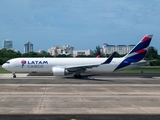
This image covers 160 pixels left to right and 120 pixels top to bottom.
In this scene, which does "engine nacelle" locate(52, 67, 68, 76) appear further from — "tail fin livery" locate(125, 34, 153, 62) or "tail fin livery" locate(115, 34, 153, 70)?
"tail fin livery" locate(125, 34, 153, 62)

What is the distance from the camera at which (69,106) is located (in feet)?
Answer: 53.1

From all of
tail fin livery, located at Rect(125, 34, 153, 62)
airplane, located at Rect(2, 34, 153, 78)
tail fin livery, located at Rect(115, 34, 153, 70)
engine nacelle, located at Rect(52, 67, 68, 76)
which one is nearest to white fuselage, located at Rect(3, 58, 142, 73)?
airplane, located at Rect(2, 34, 153, 78)

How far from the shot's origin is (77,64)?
140 feet

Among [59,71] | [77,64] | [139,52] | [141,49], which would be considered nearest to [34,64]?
[59,71]

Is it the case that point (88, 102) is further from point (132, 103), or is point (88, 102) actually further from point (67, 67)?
point (67, 67)

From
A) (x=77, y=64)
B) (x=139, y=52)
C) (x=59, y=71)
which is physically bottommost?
(x=59, y=71)

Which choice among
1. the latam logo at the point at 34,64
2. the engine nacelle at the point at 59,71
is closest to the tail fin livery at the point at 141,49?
the engine nacelle at the point at 59,71

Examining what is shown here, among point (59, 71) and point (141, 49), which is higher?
point (141, 49)

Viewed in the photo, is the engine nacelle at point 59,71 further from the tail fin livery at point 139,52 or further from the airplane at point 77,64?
the tail fin livery at point 139,52

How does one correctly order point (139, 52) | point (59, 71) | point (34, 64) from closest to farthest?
1. point (59, 71)
2. point (34, 64)
3. point (139, 52)

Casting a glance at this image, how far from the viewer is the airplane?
4141 centimetres

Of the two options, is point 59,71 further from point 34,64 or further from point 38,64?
point 34,64

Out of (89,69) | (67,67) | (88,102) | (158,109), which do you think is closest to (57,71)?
(67,67)
